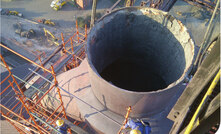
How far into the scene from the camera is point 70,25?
30406mm

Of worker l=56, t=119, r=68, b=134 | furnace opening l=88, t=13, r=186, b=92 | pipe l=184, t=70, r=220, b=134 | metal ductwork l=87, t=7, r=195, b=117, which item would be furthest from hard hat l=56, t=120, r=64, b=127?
pipe l=184, t=70, r=220, b=134

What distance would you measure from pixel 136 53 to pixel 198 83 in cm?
488

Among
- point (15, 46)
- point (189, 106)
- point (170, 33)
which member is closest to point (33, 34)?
point (15, 46)

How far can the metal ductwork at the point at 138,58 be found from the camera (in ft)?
17.2

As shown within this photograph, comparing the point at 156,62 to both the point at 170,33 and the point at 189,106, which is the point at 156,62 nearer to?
the point at 170,33

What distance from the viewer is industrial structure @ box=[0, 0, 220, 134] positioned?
13.3 feet

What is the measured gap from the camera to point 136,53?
8.79 m

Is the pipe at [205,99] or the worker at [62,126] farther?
the worker at [62,126]

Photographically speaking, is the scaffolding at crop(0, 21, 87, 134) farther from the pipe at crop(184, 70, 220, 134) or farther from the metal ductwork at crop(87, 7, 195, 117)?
the pipe at crop(184, 70, 220, 134)

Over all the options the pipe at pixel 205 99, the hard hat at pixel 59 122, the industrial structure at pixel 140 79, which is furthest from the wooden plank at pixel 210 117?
the hard hat at pixel 59 122

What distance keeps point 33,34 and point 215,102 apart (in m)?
29.2

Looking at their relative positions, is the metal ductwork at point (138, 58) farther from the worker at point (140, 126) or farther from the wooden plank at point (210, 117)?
the wooden plank at point (210, 117)

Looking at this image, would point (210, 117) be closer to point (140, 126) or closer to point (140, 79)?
point (140, 126)

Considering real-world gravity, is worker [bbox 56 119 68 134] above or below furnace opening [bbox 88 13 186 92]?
below
